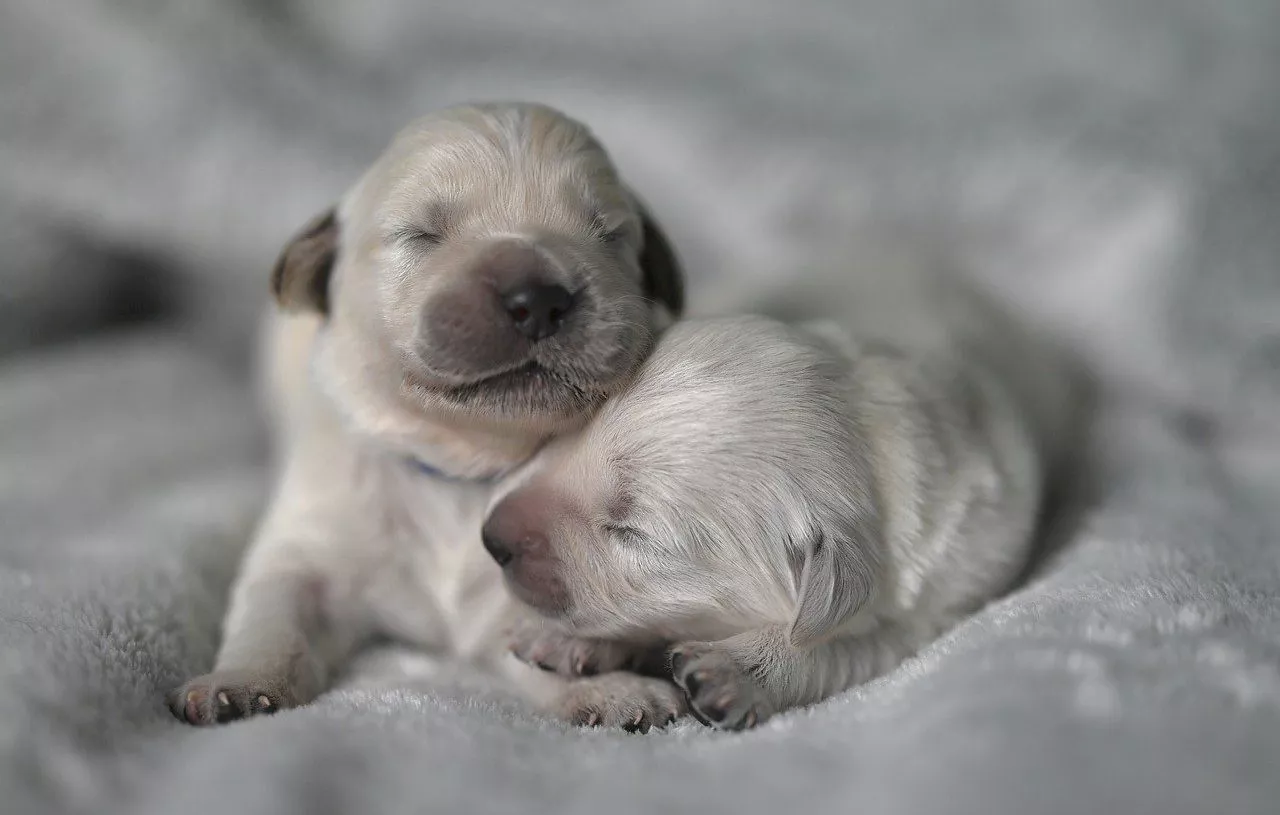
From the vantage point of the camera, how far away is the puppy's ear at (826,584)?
1650 mm

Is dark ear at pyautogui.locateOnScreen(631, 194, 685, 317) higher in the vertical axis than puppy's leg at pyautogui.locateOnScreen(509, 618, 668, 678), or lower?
higher

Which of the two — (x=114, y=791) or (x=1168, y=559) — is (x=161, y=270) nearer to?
(x=114, y=791)

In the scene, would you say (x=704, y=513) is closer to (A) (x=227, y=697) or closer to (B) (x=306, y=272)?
(A) (x=227, y=697)

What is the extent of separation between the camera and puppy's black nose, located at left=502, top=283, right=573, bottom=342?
67.3 inches

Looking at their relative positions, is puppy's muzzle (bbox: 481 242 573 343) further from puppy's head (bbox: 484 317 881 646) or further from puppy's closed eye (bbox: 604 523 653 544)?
puppy's closed eye (bbox: 604 523 653 544)

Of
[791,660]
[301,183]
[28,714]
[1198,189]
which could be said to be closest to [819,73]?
[1198,189]

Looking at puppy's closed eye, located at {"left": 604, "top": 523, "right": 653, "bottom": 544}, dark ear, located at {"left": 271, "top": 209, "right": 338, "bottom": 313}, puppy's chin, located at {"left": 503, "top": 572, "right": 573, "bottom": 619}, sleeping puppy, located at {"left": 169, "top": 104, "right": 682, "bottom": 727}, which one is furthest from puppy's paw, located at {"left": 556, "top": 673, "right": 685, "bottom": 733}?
dark ear, located at {"left": 271, "top": 209, "right": 338, "bottom": 313}

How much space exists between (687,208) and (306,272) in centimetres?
178

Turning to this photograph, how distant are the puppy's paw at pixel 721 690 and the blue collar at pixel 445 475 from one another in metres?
0.57

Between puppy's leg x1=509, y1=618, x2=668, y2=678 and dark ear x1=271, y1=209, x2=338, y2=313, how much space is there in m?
0.81

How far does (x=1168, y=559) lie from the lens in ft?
6.24

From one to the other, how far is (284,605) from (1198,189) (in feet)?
9.33

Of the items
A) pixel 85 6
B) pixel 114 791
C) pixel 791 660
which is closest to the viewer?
pixel 114 791

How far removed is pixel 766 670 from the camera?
1.69m
